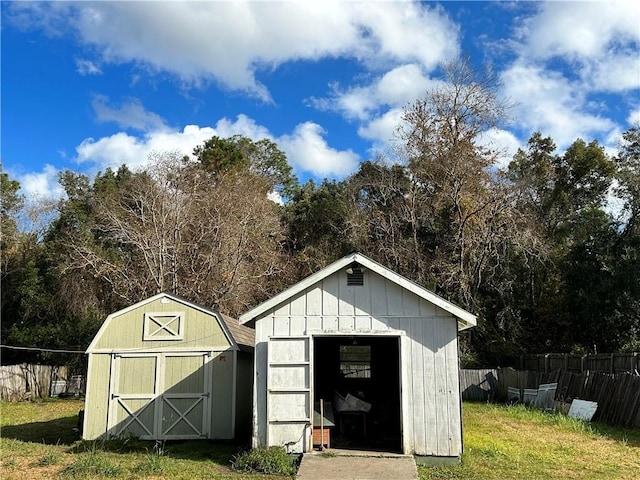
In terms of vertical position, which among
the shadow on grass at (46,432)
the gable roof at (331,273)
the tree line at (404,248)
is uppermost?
the tree line at (404,248)

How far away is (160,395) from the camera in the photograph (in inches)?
467

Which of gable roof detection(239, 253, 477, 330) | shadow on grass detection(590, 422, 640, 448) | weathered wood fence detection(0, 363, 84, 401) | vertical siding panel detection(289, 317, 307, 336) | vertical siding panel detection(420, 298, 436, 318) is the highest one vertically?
gable roof detection(239, 253, 477, 330)

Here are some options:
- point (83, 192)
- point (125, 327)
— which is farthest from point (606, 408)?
point (83, 192)

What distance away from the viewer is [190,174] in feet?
84.6

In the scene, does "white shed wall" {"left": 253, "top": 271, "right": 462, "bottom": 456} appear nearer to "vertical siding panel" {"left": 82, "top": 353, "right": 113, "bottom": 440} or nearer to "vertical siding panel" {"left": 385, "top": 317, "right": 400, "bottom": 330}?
"vertical siding panel" {"left": 385, "top": 317, "right": 400, "bottom": 330}

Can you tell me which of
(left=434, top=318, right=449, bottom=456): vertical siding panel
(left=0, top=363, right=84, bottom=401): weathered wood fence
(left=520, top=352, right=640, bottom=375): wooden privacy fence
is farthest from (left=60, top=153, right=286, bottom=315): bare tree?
(left=434, top=318, right=449, bottom=456): vertical siding panel

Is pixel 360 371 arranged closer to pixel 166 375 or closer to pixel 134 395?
pixel 166 375

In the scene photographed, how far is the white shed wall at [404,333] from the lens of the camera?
924 centimetres

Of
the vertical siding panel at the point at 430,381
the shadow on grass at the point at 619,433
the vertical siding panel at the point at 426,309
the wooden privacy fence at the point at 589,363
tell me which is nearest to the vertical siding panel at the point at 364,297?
the vertical siding panel at the point at 426,309

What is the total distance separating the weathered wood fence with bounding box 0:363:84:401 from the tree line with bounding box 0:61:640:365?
3.45 feet

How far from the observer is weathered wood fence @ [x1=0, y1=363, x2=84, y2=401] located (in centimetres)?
2133

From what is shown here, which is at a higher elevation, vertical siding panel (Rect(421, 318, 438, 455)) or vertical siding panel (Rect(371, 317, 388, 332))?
vertical siding panel (Rect(371, 317, 388, 332))

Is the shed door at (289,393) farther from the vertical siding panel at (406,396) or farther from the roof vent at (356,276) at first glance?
the vertical siding panel at (406,396)

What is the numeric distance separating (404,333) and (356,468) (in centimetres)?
230
